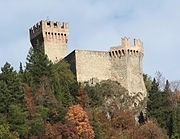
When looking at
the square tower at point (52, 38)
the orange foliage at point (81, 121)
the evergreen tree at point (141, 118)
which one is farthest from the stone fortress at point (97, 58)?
the orange foliage at point (81, 121)

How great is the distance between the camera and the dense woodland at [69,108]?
64.7m

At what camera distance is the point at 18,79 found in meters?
69.9

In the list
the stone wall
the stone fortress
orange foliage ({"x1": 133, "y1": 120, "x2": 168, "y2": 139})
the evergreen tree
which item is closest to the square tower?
the stone fortress

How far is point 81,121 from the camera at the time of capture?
2648 inches

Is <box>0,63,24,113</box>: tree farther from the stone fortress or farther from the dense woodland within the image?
the stone fortress

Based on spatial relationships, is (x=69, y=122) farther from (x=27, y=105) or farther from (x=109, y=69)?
(x=109, y=69)

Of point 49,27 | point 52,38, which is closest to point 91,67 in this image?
point 52,38

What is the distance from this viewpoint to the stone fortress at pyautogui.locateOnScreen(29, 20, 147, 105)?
7856cm

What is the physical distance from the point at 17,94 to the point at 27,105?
1229 millimetres

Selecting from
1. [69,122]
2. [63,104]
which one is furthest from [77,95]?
[69,122]

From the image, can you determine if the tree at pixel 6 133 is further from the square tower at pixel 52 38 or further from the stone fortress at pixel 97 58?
the square tower at pixel 52 38

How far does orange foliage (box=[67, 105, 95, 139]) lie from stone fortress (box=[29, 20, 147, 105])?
9.75 metres

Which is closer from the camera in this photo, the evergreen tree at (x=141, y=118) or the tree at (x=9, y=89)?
the tree at (x=9, y=89)

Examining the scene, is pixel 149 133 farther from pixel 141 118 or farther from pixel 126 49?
pixel 126 49
